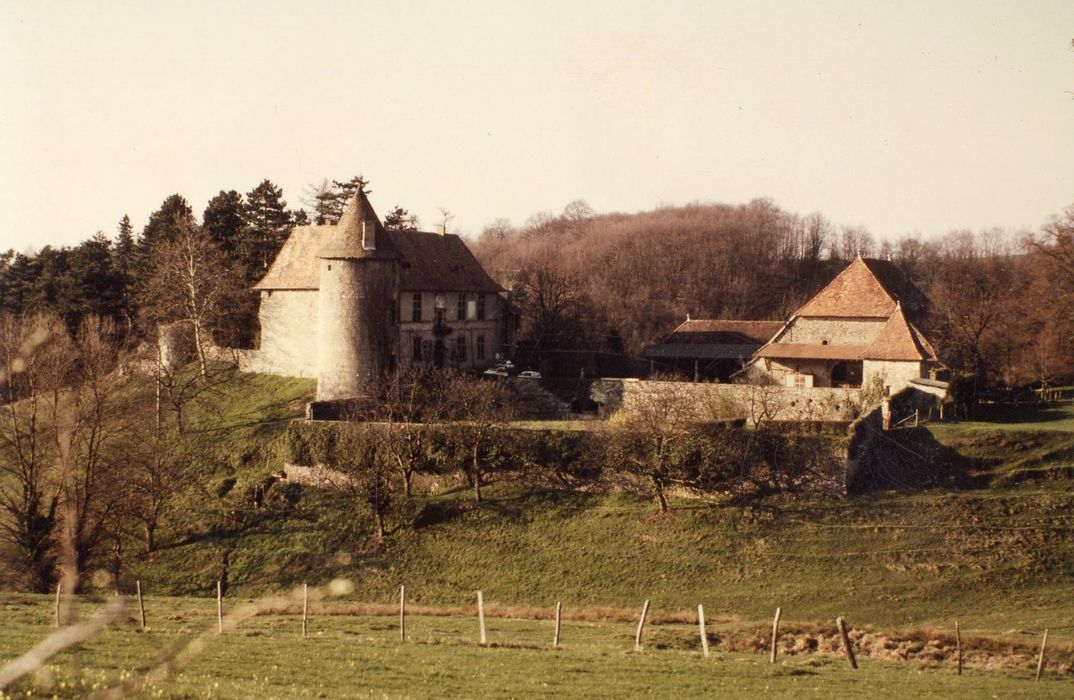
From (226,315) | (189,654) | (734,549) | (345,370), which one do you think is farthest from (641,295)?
(189,654)

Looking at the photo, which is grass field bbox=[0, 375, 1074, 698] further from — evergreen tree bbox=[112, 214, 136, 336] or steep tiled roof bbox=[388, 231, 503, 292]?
evergreen tree bbox=[112, 214, 136, 336]

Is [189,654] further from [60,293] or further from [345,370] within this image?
[60,293]

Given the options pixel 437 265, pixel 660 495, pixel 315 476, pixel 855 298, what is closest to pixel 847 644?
pixel 660 495

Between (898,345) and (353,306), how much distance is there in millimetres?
19855

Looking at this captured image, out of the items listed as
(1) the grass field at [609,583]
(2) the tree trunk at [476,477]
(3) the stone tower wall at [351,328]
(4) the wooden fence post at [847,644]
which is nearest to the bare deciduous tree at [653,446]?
(1) the grass field at [609,583]

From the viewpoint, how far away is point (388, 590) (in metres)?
26.1

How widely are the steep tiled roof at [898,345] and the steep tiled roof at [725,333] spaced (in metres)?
8.97

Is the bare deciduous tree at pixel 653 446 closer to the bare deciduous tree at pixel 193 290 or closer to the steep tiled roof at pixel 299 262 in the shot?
the steep tiled roof at pixel 299 262

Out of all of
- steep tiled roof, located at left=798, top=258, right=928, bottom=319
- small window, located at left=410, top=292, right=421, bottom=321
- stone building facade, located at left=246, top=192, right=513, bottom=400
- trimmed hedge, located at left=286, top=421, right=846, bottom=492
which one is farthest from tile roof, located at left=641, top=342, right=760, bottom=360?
trimmed hedge, located at left=286, top=421, right=846, bottom=492

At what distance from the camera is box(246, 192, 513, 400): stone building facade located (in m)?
35.2

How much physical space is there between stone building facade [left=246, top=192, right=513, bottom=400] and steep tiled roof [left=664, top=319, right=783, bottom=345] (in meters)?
8.74

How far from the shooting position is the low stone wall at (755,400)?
3331 cm

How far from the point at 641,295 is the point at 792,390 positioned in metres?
38.3

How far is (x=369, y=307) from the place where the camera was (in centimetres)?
3534
